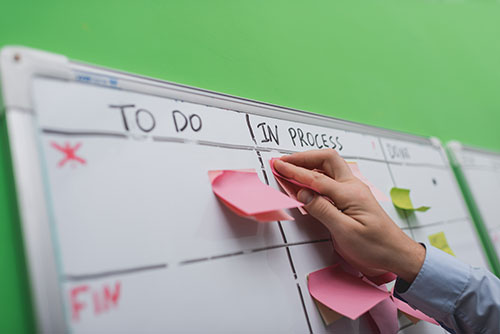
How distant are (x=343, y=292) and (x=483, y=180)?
2.74ft

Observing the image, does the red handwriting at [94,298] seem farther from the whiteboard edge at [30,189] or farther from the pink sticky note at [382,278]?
the pink sticky note at [382,278]

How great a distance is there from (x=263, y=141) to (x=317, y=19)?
0.49 metres

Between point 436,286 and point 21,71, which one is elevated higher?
point 21,71

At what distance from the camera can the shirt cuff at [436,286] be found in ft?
1.79

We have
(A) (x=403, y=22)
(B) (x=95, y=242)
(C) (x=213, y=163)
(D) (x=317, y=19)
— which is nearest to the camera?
(B) (x=95, y=242)

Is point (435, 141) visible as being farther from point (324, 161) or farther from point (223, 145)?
point (223, 145)

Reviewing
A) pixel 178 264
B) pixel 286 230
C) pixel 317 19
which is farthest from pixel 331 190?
pixel 317 19

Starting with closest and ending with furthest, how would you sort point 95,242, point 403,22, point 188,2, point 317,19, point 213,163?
1. point 95,242
2. point 213,163
3. point 188,2
4. point 317,19
5. point 403,22

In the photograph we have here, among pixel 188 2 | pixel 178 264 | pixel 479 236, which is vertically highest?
pixel 188 2

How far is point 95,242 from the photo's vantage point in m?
0.35

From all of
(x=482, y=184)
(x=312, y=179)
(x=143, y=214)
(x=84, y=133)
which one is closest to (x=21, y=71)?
(x=84, y=133)

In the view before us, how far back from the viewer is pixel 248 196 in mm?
460

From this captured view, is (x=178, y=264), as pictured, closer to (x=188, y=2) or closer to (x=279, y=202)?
(x=279, y=202)

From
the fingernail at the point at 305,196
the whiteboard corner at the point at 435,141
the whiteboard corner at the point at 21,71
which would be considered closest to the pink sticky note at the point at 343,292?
the fingernail at the point at 305,196
